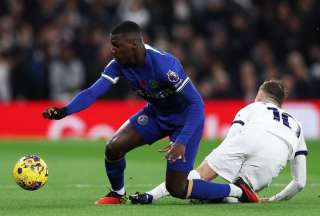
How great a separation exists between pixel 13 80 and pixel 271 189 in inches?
435

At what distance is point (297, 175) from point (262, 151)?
41 centimetres

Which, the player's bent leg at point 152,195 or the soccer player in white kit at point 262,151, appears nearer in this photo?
the player's bent leg at point 152,195

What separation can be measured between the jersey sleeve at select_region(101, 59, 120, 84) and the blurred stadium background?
32.6ft

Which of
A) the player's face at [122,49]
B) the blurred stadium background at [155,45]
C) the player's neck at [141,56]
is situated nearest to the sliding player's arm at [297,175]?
the player's neck at [141,56]

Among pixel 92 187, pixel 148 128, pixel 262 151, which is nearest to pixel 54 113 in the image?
pixel 148 128

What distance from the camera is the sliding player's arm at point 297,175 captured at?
959 centimetres

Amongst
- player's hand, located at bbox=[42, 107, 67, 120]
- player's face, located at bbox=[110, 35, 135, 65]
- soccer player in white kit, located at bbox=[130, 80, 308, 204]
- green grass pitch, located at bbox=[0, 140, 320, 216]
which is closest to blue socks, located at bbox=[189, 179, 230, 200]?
green grass pitch, located at bbox=[0, 140, 320, 216]

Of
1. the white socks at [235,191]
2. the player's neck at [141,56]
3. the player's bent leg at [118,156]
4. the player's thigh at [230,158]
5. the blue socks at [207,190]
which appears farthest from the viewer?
the player's thigh at [230,158]

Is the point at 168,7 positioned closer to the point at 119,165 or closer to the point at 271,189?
the point at 271,189

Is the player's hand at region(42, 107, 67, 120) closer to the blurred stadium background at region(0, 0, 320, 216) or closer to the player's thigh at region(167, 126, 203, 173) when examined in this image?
the player's thigh at region(167, 126, 203, 173)

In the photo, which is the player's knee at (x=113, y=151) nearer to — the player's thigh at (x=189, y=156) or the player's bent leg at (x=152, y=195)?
the player's bent leg at (x=152, y=195)

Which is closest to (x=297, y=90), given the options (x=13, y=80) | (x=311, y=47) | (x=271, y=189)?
(x=311, y=47)

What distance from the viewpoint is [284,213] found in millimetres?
8656

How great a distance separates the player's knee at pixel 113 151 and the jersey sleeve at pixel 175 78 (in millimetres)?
901
